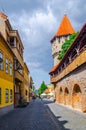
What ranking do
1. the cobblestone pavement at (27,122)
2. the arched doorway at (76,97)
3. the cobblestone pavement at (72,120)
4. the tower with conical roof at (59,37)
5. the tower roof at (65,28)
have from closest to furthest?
the cobblestone pavement at (72,120) → the cobblestone pavement at (27,122) → the arched doorway at (76,97) → the tower with conical roof at (59,37) → the tower roof at (65,28)

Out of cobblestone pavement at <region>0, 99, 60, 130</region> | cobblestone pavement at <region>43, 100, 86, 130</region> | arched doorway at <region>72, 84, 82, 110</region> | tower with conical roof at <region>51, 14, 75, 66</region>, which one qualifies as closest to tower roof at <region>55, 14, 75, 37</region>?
tower with conical roof at <region>51, 14, 75, 66</region>

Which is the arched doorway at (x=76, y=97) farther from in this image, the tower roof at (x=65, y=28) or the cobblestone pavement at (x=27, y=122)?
the tower roof at (x=65, y=28)

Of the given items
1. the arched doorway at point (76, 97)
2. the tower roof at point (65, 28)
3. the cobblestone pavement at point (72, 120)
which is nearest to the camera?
the cobblestone pavement at point (72, 120)

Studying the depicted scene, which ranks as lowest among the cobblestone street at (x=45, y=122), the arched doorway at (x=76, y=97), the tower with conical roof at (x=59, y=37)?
the cobblestone street at (x=45, y=122)

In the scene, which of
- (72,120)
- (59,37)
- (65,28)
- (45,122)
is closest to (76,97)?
(72,120)

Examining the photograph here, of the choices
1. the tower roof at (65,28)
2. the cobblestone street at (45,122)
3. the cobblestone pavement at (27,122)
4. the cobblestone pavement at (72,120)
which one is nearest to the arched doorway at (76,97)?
the cobblestone pavement at (72,120)

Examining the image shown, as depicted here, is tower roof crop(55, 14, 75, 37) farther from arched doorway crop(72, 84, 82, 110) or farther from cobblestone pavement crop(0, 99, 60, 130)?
cobblestone pavement crop(0, 99, 60, 130)

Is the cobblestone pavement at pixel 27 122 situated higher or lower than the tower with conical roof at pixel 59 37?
lower

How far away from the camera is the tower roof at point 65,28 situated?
7688 cm

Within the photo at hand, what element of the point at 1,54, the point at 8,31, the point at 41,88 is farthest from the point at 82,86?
the point at 41,88

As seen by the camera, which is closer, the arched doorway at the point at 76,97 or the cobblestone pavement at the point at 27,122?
the cobblestone pavement at the point at 27,122

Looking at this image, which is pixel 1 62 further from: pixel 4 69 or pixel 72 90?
pixel 72 90

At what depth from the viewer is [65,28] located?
7869 cm

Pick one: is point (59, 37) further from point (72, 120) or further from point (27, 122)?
point (27, 122)
